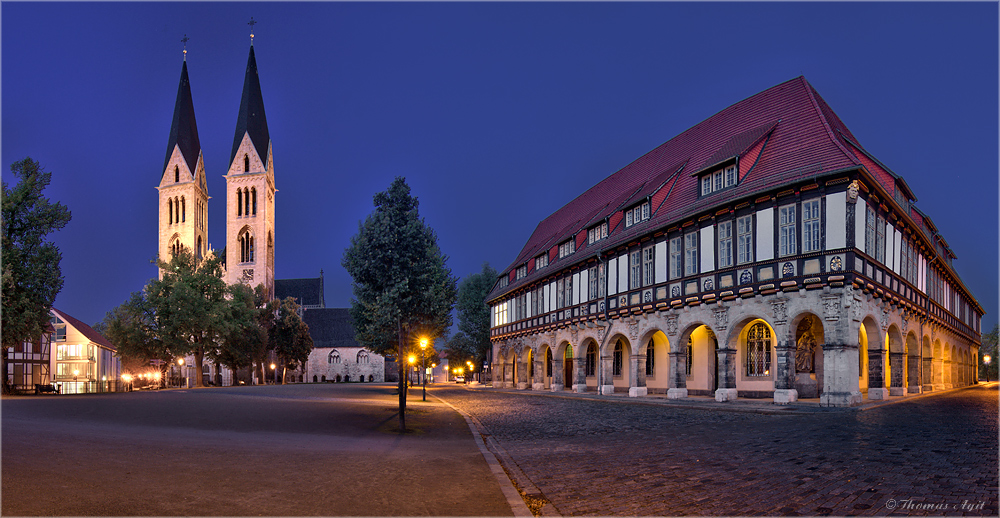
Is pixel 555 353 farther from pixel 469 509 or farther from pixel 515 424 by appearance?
pixel 469 509

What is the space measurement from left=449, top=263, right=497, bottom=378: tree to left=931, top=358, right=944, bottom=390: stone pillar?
46.1m

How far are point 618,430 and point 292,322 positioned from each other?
223 ft

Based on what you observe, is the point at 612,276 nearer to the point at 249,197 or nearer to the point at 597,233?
the point at 597,233

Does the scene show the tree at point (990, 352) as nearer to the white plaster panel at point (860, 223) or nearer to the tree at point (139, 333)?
the white plaster panel at point (860, 223)

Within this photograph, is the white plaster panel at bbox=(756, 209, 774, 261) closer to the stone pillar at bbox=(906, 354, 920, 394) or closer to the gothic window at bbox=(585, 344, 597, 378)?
the stone pillar at bbox=(906, 354, 920, 394)

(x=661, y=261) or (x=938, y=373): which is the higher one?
(x=661, y=261)

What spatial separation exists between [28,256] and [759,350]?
112 ft

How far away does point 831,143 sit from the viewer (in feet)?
76.2

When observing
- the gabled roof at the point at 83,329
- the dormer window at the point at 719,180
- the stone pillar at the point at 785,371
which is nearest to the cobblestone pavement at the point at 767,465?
the stone pillar at the point at 785,371

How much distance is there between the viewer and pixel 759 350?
27719 mm

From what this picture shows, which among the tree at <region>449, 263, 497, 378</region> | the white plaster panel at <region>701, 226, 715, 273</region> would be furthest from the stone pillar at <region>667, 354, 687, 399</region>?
the tree at <region>449, 263, 497, 378</region>

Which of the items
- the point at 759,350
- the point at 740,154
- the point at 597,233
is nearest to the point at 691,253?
the point at 740,154

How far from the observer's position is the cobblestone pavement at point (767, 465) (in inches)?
275

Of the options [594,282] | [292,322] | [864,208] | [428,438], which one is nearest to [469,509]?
[428,438]
